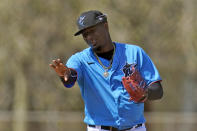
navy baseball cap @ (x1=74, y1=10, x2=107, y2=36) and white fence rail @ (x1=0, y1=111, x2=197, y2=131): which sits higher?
navy baseball cap @ (x1=74, y1=10, x2=107, y2=36)

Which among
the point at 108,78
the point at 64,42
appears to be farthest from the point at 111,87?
the point at 64,42

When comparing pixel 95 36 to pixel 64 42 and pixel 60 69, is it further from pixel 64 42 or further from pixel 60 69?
pixel 64 42

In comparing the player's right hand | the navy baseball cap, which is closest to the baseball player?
the navy baseball cap

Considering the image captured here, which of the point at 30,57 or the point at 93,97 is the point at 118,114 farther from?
the point at 30,57

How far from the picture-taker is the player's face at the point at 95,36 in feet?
13.7

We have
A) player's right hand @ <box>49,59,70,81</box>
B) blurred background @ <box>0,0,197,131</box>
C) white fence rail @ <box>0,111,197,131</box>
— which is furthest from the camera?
white fence rail @ <box>0,111,197,131</box>

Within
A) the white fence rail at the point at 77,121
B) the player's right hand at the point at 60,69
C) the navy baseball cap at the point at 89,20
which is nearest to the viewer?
the player's right hand at the point at 60,69

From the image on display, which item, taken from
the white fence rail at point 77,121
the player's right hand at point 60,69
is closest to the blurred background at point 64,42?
the white fence rail at point 77,121

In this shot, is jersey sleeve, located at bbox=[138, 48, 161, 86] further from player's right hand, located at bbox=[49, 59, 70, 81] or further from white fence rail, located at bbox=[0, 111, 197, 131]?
white fence rail, located at bbox=[0, 111, 197, 131]

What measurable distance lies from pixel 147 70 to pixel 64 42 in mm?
8780

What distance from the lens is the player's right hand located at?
3.86 meters

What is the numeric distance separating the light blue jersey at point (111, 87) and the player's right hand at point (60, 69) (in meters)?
0.23

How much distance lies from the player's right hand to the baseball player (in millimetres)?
164

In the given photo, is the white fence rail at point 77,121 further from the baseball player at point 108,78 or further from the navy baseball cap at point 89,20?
the navy baseball cap at point 89,20
